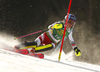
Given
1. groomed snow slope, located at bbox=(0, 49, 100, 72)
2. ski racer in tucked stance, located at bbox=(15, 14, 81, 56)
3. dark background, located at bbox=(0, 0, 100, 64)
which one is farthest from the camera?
dark background, located at bbox=(0, 0, 100, 64)

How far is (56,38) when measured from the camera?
11.3 feet

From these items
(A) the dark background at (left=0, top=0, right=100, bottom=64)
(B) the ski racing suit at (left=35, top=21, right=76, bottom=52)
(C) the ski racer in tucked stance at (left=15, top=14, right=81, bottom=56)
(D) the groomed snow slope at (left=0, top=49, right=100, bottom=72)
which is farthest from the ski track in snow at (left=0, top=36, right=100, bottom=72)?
(A) the dark background at (left=0, top=0, right=100, bottom=64)

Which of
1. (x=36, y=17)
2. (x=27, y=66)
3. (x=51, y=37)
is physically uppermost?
(x=36, y=17)

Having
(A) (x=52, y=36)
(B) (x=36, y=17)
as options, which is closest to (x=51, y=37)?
(A) (x=52, y=36)

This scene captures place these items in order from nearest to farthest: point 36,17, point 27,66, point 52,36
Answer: point 27,66, point 52,36, point 36,17

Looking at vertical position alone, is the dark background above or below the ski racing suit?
above

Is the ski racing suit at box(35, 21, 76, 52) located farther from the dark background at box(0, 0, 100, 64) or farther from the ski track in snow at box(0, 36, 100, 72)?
the dark background at box(0, 0, 100, 64)

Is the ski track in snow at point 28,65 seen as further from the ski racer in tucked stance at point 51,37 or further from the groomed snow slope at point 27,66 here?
the ski racer in tucked stance at point 51,37

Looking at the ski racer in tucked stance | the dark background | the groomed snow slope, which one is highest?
the dark background

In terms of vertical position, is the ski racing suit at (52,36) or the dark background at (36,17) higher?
the dark background at (36,17)

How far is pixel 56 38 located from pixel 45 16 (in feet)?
8.35

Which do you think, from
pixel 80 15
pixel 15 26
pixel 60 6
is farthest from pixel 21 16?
pixel 80 15

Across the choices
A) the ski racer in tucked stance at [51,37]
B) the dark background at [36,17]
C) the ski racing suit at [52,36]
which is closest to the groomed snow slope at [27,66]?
the ski racer in tucked stance at [51,37]

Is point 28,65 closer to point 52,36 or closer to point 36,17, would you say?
point 52,36
